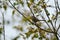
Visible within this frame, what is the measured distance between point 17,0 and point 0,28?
0.44 metres

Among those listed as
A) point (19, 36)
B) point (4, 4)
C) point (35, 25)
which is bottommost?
point (19, 36)

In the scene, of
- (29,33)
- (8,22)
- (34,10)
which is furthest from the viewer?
(8,22)

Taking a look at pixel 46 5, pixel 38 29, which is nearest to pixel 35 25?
pixel 38 29

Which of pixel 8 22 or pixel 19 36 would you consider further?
pixel 8 22

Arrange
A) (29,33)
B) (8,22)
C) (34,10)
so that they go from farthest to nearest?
(8,22), (34,10), (29,33)

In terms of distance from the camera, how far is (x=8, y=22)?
2.96 metres

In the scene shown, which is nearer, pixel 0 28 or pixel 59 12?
pixel 59 12

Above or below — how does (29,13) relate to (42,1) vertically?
below

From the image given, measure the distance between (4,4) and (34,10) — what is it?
396 millimetres

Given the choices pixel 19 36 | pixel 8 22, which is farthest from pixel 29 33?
pixel 8 22

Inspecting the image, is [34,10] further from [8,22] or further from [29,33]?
[8,22]

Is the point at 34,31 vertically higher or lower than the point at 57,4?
lower

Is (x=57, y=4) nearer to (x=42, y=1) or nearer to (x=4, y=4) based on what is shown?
(x=42, y=1)

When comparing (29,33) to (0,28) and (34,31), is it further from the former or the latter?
(0,28)
